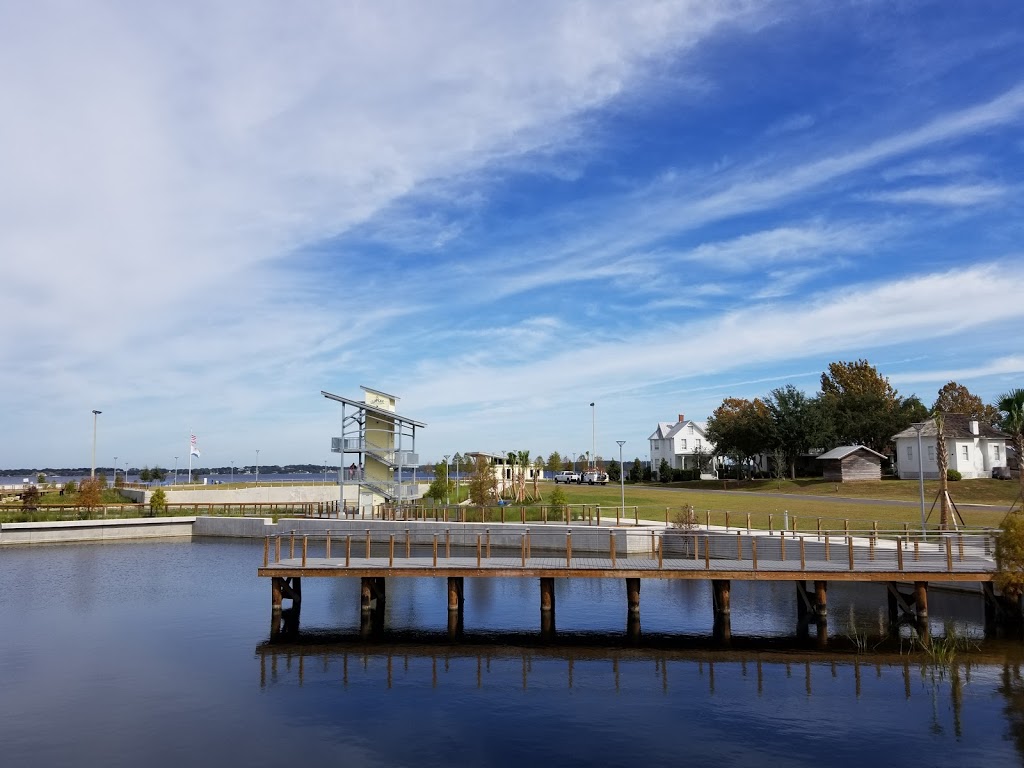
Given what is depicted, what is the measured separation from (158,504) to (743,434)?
197 ft

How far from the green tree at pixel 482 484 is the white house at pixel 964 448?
40.3 meters

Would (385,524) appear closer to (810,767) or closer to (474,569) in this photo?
(474,569)

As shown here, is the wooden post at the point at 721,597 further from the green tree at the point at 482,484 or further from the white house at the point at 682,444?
the white house at the point at 682,444

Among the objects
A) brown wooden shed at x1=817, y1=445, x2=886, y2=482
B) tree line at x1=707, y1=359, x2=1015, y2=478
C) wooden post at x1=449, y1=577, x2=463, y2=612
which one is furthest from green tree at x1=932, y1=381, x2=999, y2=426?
wooden post at x1=449, y1=577, x2=463, y2=612

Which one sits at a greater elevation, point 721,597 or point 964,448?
point 964,448

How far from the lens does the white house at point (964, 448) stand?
230 feet

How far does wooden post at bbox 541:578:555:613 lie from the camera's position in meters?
28.7

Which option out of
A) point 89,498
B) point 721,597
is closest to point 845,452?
point 721,597

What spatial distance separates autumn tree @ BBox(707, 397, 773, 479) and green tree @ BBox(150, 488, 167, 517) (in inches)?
2324

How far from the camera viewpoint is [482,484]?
Answer: 5516 centimetres

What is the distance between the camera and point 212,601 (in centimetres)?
3281

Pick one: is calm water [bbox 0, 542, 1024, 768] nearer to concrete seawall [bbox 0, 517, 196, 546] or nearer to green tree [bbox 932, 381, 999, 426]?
concrete seawall [bbox 0, 517, 196, 546]

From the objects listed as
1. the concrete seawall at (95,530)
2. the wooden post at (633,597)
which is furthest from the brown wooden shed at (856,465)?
the concrete seawall at (95,530)

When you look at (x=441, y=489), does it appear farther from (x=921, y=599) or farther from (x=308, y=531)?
(x=921, y=599)
